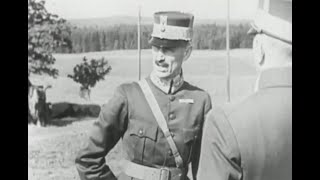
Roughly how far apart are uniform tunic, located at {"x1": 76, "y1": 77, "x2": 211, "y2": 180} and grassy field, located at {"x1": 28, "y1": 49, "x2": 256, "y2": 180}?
59 mm

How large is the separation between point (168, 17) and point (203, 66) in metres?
0.25

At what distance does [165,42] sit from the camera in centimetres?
258

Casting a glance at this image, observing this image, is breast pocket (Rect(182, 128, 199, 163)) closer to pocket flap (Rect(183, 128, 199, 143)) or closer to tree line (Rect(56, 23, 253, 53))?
pocket flap (Rect(183, 128, 199, 143))

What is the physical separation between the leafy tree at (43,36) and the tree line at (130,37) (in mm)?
39

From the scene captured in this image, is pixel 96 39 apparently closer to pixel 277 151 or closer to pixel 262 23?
pixel 262 23

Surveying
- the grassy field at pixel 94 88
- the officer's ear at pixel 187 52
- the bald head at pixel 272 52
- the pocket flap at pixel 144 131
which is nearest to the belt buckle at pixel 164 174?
the pocket flap at pixel 144 131

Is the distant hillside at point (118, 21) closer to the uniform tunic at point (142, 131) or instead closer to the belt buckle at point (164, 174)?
the uniform tunic at point (142, 131)

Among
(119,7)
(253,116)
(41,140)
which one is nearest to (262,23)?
(253,116)

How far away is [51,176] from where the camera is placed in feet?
8.79

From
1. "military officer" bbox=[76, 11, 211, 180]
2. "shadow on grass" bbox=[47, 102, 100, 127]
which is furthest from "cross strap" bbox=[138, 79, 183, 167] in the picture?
"shadow on grass" bbox=[47, 102, 100, 127]

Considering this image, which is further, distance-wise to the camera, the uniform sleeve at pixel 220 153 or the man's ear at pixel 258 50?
the man's ear at pixel 258 50

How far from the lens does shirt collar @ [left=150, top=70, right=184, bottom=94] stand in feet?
8.48

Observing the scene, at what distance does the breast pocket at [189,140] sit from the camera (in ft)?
8.38

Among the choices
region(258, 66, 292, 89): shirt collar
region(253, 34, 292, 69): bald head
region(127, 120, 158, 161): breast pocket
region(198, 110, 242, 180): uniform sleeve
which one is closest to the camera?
region(198, 110, 242, 180): uniform sleeve
